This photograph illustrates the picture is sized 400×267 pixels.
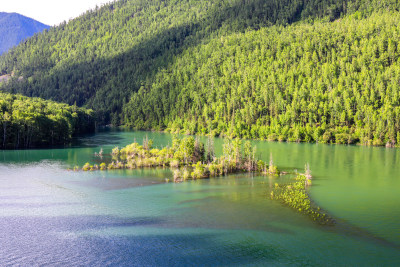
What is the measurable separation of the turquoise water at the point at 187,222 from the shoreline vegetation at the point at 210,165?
2.78m

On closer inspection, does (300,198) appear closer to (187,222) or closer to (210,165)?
(187,222)

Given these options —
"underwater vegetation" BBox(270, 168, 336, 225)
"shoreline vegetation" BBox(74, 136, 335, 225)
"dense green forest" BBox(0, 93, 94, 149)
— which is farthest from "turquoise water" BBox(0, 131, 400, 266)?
"dense green forest" BBox(0, 93, 94, 149)

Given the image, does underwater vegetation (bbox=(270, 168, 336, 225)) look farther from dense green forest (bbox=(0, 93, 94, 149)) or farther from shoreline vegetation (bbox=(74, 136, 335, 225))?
dense green forest (bbox=(0, 93, 94, 149))

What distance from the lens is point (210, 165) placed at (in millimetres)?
80250

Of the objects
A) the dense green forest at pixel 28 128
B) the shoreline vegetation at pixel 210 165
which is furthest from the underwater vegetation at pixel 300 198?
the dense green forest at pixel 28 128

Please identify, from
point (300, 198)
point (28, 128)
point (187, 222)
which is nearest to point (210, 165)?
point (300, 198)

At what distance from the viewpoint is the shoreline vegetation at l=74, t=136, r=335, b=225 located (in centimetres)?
6097

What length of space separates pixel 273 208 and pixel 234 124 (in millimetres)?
135637

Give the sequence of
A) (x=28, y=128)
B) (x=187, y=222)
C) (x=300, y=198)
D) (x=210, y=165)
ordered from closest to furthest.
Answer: (x=187, y=222) < (x=300, y=198) < (x=210, y=165) < (x=28, y=128)

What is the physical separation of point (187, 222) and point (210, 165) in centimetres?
3266

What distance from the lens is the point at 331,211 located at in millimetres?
53156

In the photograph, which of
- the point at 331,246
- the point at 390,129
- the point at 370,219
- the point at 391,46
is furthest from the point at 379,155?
the point at 391,46

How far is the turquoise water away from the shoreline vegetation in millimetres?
2782

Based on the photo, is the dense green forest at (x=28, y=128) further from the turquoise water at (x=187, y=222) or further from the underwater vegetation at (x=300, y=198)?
the underwater vegetation at (x=300, y=198)
